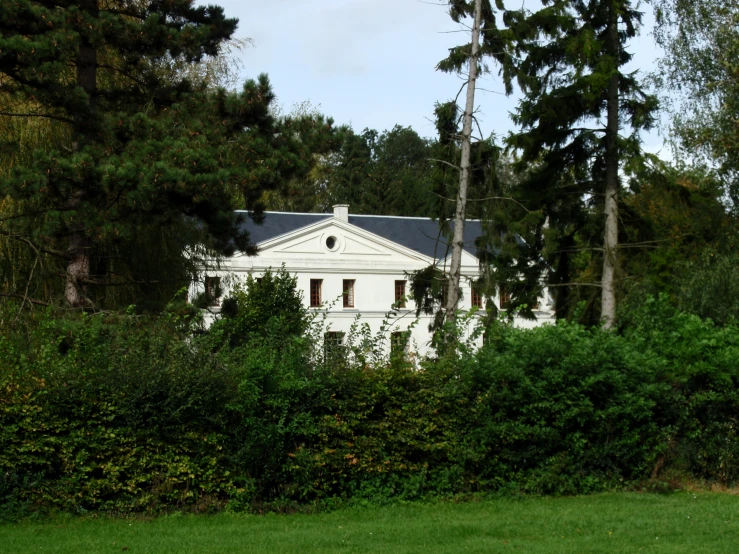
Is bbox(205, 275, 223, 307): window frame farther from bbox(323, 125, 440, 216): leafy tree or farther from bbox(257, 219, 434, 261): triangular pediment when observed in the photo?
bbox(323, 125, 440, 216): leafy tree

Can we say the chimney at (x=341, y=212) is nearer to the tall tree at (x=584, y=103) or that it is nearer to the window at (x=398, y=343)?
the tall tree at (x=584, y=103)

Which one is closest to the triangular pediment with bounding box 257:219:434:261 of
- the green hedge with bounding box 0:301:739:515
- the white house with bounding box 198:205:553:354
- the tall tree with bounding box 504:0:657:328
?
Result: the white house with bounding box 198:205:553:354

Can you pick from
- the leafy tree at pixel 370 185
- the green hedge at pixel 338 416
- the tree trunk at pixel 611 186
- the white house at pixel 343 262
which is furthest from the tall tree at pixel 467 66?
the leafy tree at pixel 370 185

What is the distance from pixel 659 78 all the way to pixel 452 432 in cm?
1697

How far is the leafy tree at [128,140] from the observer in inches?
527

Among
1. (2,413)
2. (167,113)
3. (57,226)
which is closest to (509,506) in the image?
(2,413)

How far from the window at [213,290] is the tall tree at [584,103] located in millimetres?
8279

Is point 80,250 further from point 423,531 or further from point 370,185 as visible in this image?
point 370,185

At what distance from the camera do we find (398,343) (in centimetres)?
1218

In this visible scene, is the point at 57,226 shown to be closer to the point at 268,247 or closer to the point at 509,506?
the point at 509,506

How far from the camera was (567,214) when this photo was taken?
2300 cm

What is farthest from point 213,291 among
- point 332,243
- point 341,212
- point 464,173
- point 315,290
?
point 341,212

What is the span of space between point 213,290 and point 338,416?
19.7 ft

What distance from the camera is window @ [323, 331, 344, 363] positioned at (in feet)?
38.4
